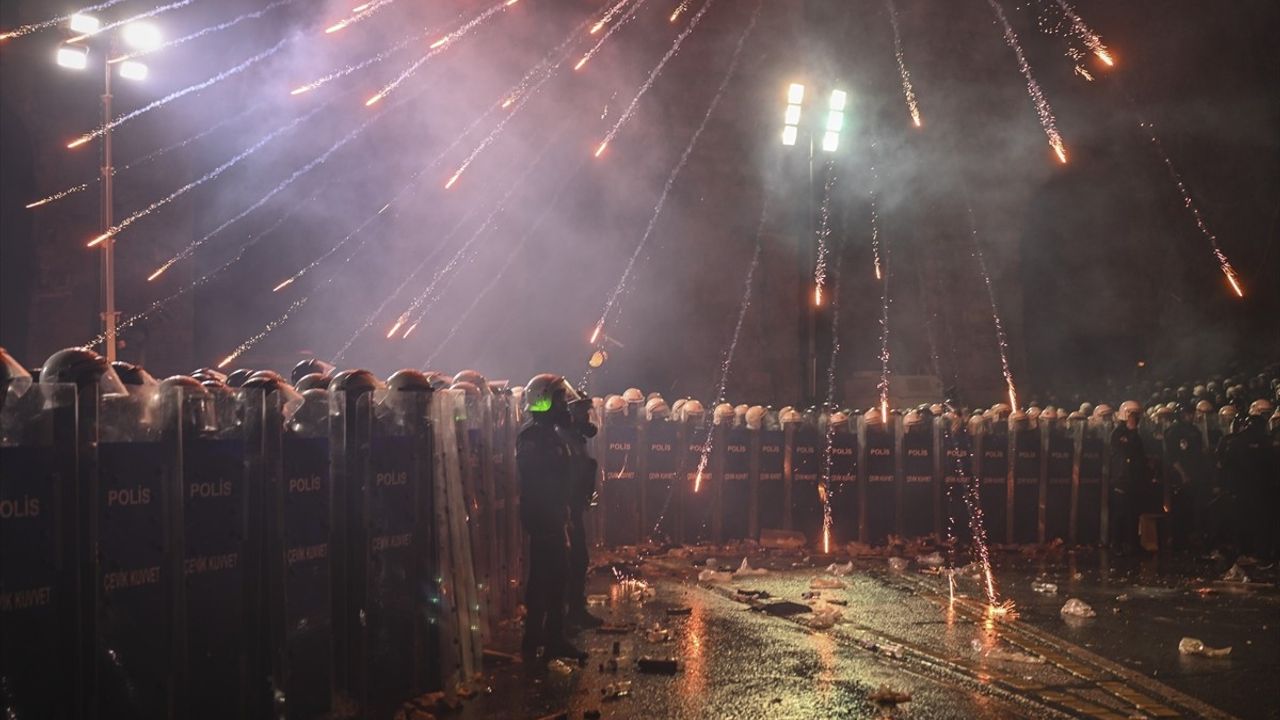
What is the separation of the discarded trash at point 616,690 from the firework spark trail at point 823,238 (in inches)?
816

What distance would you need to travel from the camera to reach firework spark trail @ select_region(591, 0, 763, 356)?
25719 mm

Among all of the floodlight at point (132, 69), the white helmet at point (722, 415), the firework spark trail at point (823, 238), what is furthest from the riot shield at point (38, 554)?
the firework spark trail at point (823, 238)

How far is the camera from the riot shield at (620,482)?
14891 millimetres

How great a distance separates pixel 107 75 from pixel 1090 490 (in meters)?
16.1

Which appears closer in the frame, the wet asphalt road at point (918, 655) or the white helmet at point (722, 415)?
the wet asphalt road at point (918, 655)

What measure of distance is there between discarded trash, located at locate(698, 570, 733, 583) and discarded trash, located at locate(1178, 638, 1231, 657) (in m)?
4.99

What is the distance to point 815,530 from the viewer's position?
15.9 metres

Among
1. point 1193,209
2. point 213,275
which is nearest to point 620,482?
point 213,275

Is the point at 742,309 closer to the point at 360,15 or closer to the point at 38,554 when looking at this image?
the point at 360,15

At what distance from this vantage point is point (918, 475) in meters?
16.1

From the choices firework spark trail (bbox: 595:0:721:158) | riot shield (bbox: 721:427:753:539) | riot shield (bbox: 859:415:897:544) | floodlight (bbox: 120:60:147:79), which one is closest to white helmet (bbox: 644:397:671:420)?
riot shield (bbox: 721:427:753:539)

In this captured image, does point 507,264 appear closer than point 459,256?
No

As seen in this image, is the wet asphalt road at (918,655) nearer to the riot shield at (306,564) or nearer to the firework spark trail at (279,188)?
the riot shield at (306,564)

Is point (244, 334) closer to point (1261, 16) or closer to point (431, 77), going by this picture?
point (431, 77)
